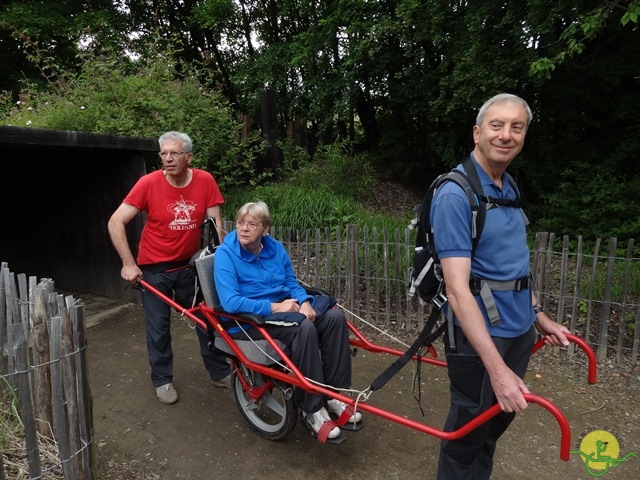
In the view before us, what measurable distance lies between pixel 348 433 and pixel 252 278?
1253mm

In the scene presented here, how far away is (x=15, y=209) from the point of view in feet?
24.1

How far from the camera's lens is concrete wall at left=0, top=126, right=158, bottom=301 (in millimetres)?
5680

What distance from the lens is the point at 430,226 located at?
1.96 metres

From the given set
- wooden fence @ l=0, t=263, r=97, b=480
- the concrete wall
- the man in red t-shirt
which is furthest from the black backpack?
the concrete wall

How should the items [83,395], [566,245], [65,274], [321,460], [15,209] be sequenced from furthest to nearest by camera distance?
[15,209] < [65,274] < [566,245] < [321,460] < [83,395]

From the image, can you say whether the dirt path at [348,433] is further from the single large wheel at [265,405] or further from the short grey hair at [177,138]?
the short grey hair at [177,138]

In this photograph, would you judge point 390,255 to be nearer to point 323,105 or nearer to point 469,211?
point 469,211

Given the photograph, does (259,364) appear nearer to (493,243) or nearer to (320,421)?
(320,421)

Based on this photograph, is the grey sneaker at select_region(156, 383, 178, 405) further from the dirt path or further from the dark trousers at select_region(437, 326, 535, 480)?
the dark trousers at select_region(437, 326, 535, 480)

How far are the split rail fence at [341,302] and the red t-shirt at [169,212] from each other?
88 centimetres

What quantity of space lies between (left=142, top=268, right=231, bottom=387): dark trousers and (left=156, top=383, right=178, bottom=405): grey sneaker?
0.03m

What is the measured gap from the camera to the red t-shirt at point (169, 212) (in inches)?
135

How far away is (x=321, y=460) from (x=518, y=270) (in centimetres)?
180

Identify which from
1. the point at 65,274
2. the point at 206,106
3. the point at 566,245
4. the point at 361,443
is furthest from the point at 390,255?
the point at 65,274
